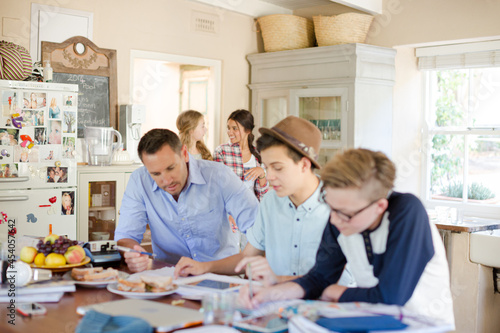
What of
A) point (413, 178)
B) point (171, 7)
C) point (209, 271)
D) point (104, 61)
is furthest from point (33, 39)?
point (413, 178)

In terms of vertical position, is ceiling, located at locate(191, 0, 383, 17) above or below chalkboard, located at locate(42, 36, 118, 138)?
above

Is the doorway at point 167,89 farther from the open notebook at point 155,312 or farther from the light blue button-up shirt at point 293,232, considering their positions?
the open notebook at point 155,312

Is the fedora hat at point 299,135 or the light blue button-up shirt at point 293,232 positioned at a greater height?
the fedora hat at point 299,135

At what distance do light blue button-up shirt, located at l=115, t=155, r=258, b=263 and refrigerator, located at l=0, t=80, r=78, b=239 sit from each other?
147 cm

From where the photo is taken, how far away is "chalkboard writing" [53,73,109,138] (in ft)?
15.9

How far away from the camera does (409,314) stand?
→ 1447mm

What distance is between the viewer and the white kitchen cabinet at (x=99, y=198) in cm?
452

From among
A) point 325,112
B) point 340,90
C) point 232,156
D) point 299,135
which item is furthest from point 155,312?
point 325,112

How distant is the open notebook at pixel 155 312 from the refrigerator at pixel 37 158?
97.3 inches

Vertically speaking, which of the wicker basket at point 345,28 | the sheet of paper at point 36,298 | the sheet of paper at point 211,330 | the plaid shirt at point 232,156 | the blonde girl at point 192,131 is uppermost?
the wicker basket at point 345,28

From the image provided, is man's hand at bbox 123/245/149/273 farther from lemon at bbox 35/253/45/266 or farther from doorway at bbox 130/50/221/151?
doorway at bbox 130/50/221/151

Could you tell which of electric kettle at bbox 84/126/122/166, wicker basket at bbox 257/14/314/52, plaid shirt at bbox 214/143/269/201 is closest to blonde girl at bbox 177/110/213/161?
plaid shirt at bbox 214/143/269/201

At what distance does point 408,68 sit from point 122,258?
415 cm

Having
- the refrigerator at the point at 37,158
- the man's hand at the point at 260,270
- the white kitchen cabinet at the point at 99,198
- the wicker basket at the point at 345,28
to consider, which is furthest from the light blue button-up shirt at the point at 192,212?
the wicker basket at the point at 345,28
